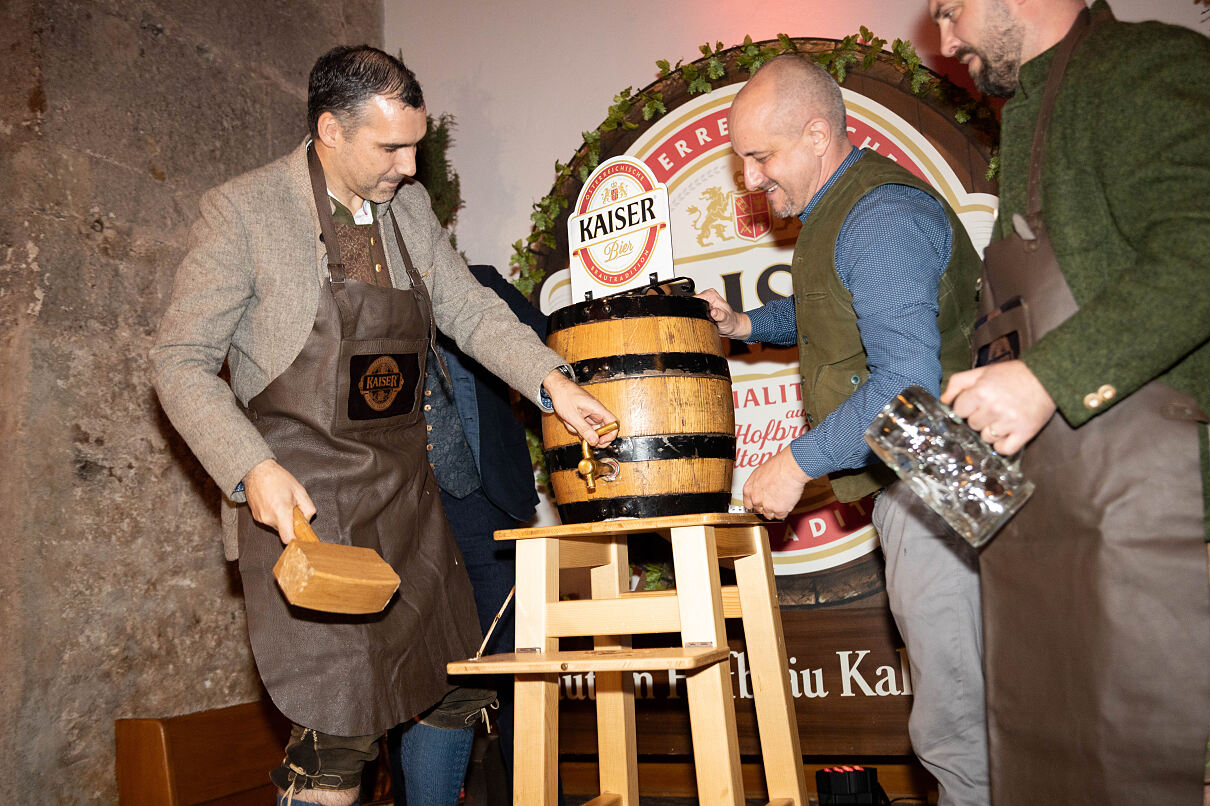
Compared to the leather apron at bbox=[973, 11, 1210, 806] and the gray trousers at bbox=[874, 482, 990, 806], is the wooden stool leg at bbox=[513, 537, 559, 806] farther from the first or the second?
the leather apron at bbox=[973, 11, 1210, 806]

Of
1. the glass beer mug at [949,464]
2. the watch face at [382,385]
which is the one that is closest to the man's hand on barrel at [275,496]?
the watch face at [382,385]

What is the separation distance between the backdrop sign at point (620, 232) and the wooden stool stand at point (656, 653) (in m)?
0.71

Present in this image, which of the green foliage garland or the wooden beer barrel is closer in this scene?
the wooden beer barrel

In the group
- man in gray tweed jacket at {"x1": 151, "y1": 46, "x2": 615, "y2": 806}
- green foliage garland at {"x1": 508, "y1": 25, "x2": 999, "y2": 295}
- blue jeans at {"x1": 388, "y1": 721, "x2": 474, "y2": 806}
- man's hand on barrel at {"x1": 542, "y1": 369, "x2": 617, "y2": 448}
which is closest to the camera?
man in gray tweed jacket at {"x1": 151, "y1": 46, "x2": 615, "y2": 806}

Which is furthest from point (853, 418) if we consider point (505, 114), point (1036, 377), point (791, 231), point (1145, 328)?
point (505, 114)

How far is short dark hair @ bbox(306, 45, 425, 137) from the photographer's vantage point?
2.05 meters

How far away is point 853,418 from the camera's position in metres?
1.80

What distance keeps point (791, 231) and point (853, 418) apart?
149 cm

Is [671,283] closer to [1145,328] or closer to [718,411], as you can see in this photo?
Result: [718,411]

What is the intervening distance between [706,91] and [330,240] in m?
1.73

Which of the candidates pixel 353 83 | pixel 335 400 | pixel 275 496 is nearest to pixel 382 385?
pixel 335 400

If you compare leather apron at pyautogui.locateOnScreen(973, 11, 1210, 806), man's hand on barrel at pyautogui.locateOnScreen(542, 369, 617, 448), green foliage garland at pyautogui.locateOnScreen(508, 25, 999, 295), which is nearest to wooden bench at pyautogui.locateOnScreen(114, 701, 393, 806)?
man's hand on barrel at pyautogui.locateOnScreen(542, 369, 617, 448)

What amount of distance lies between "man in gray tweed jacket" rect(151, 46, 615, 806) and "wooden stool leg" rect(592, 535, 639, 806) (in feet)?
1.15

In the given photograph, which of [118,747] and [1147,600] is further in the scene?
[118,747]
